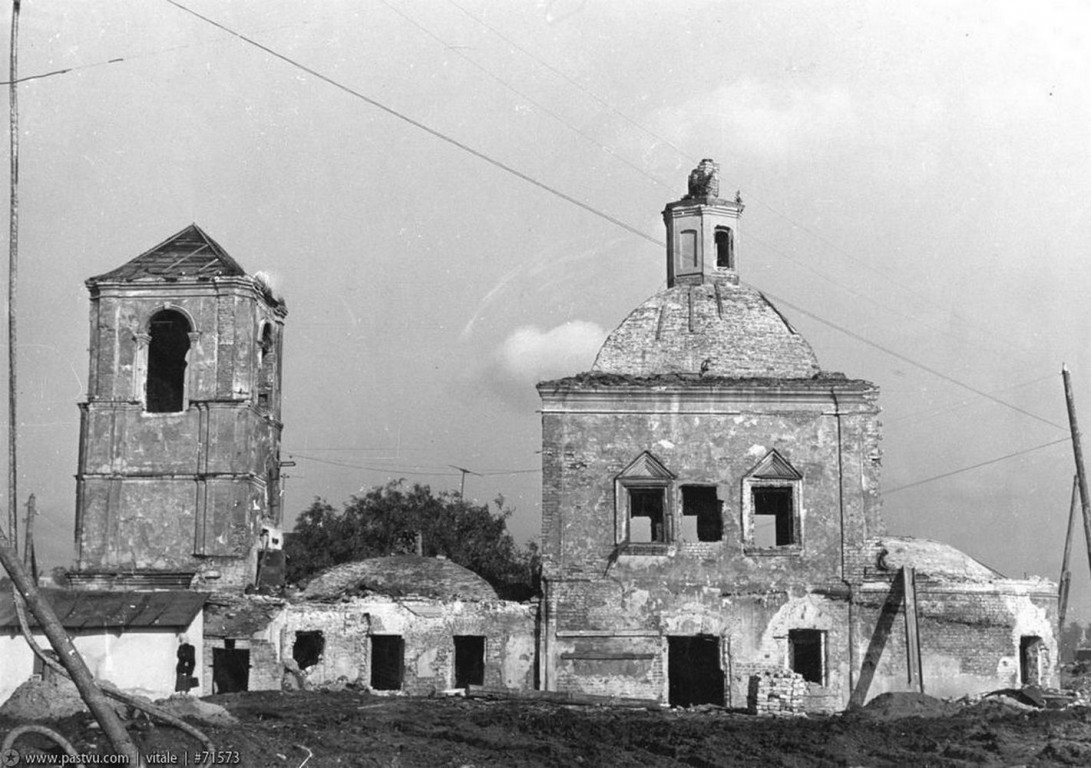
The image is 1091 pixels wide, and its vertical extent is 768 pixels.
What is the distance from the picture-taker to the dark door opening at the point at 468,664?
28.4m

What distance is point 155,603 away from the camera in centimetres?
2484

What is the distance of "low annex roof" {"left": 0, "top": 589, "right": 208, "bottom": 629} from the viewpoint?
23812mm

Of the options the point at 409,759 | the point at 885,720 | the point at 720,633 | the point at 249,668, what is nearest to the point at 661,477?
the point at 720,633

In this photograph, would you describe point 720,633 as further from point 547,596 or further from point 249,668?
point 249,668

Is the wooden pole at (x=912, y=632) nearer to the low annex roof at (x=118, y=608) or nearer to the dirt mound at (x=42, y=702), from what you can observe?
the low annex roof at (x=118, y=608)

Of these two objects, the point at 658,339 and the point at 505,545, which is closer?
the point at 658,339

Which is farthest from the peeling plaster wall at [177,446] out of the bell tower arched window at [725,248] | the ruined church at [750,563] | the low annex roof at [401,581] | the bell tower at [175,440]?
the bell tower arched window at [725,248]

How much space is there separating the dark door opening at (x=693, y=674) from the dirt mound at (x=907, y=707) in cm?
460

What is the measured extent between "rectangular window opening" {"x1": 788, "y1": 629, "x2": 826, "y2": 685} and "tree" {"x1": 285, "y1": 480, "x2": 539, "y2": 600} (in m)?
20.5

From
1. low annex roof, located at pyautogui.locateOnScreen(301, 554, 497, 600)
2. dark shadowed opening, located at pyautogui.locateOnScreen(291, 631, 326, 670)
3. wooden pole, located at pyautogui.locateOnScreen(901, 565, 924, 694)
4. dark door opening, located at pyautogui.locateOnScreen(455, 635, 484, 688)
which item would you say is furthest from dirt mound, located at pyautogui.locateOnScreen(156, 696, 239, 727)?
wooden pole, located at pyautogui.locateOnScreen(901, 565, 924, 694)

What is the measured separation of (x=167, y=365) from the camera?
29156 millimetres

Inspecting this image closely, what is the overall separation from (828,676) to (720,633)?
2094 mm

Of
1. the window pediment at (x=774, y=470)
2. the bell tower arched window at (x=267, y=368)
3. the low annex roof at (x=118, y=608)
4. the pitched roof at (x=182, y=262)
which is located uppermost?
the pitched roof at (x=182, y=262)

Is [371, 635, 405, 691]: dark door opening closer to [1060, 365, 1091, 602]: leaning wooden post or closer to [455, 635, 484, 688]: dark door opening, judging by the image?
[455, 635, 484, 688]: dark door opening
